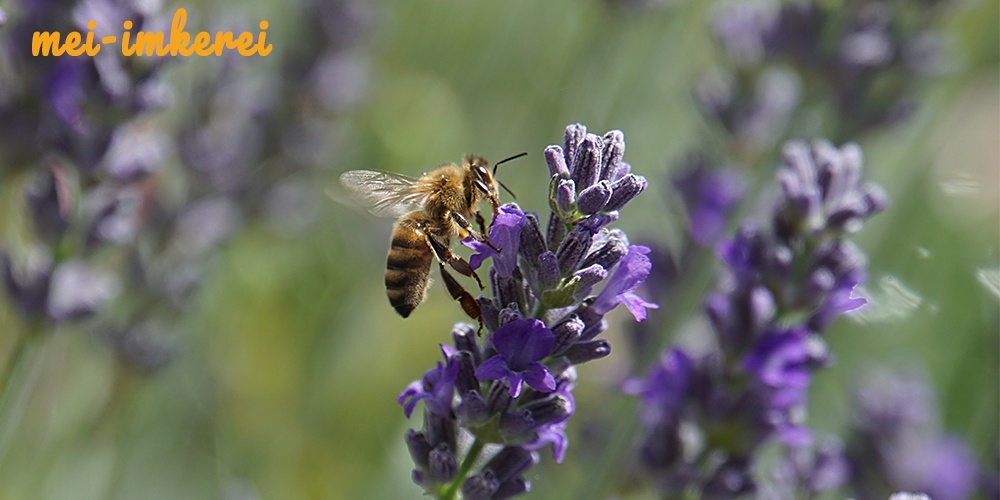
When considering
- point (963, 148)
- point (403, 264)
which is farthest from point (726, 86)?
point (403, 264)

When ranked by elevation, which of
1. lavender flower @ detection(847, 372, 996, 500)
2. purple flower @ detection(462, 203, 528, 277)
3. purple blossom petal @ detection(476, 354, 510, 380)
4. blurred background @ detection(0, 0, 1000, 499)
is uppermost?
purple flower @ detection(462, 203, 528, 277)

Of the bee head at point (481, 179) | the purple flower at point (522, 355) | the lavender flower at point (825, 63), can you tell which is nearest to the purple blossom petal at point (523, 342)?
the purple flower at point (522, 355)

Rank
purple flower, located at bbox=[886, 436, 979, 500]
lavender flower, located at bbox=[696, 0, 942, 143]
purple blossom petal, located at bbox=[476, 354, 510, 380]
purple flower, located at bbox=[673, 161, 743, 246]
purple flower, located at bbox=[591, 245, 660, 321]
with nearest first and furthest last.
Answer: purple blossom petal, located at bbox=[476, 354, 510, 380] → purple flower, located at bbox=[591, 245, 660, 321] → purple flower, located at bbox=[886, 436, 979, 500] → purple flower, located at bbox=[673, 161, 743, 246] → lavender flower, located at bbox=[696, 0, 942, 143]

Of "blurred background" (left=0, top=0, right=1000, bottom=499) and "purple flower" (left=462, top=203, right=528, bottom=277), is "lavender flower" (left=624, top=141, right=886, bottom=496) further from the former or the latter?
"purple flower" (left=462, top=203, right=528, bottom=277)

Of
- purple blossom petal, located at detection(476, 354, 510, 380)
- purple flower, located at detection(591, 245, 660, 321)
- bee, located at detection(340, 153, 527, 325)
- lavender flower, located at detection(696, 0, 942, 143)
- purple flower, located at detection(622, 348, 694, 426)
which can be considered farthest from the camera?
lavender flower, located at detection(696, 0, 942, 143)

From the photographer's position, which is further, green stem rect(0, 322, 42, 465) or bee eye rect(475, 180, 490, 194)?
green stem rect(0, 322, 42, 465)

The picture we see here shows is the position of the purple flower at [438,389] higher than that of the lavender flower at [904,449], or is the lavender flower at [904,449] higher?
the purple flower at [438,389]

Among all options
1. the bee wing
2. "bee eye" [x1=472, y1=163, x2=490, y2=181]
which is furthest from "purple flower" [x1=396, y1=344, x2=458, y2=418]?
the bee wing

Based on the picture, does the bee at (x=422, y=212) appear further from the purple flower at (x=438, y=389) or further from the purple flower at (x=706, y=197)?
the purple flower at (x=706, y=197)

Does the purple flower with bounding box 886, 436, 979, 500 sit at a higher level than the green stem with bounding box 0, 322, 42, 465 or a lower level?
lower
